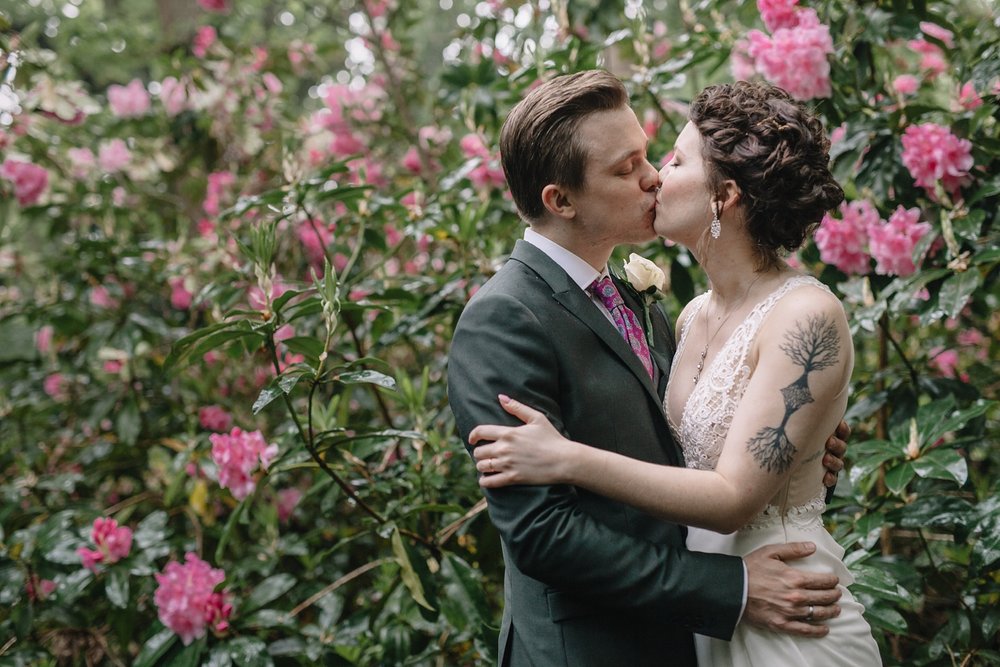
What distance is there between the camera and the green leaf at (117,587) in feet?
7.80

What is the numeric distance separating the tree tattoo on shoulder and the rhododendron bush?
545 millimetres

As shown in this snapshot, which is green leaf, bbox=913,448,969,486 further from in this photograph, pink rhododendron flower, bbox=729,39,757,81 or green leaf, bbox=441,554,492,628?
pink rhododendron flower, bbox=729,39,757,81

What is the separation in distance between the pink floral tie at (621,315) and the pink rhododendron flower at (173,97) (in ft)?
10.4

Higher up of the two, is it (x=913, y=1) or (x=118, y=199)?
(x=913, y=1)

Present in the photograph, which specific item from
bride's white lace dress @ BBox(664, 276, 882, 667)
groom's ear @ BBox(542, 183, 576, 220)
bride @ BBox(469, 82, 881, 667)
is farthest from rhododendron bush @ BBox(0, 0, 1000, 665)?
groom's ear @ BBox(542, 183, 576, 220)

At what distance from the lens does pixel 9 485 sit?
316 cm

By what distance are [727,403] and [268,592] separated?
1478mm

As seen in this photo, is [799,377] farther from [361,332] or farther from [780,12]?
[361,332]

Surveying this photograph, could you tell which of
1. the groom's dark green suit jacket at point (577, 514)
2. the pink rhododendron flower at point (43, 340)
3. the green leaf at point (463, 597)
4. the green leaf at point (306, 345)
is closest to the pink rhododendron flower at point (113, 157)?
the pink rhododendron flower at point (43, 340)

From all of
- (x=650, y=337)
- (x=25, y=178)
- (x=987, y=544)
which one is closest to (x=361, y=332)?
(x=650, y=337)

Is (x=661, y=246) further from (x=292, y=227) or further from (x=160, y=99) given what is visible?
(x=160, y=99)

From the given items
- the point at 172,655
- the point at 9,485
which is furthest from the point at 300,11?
the point at 172,655

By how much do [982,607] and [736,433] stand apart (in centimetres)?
114

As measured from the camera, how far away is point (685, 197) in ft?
5.27
